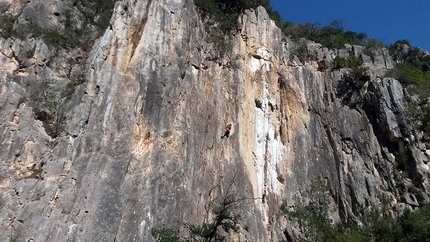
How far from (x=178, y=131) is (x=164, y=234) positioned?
17.8 feet

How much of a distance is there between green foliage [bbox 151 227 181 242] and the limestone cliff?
15.1 inches

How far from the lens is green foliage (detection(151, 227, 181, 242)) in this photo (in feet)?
53.2

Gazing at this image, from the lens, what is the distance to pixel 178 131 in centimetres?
1992

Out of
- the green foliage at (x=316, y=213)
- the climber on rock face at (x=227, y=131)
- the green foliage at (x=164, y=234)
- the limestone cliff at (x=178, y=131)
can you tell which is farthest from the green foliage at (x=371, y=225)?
the green foliage at (x=164, y=234)

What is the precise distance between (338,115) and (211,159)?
33.6 ft

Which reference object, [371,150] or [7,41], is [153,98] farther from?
[371,150]

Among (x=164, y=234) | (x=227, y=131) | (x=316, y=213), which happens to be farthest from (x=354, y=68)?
(x=164, y=234)

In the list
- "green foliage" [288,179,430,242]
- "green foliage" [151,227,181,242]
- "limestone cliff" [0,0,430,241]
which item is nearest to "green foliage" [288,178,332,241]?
"green foliage" [288,179,430,242]

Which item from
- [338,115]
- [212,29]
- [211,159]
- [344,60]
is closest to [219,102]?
[211,159]

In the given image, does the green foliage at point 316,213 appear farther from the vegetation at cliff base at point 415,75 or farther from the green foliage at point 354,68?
the green foliage at point 354,68

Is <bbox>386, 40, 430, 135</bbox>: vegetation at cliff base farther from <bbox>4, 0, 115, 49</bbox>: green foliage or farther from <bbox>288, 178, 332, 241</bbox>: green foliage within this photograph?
<bbox>4, 0, 115, 49</bbox>: green foliage

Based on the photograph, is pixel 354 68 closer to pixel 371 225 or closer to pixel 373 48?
pixel 373 48

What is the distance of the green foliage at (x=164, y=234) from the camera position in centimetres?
1622

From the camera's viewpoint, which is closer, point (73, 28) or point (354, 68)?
point (73, 28)
